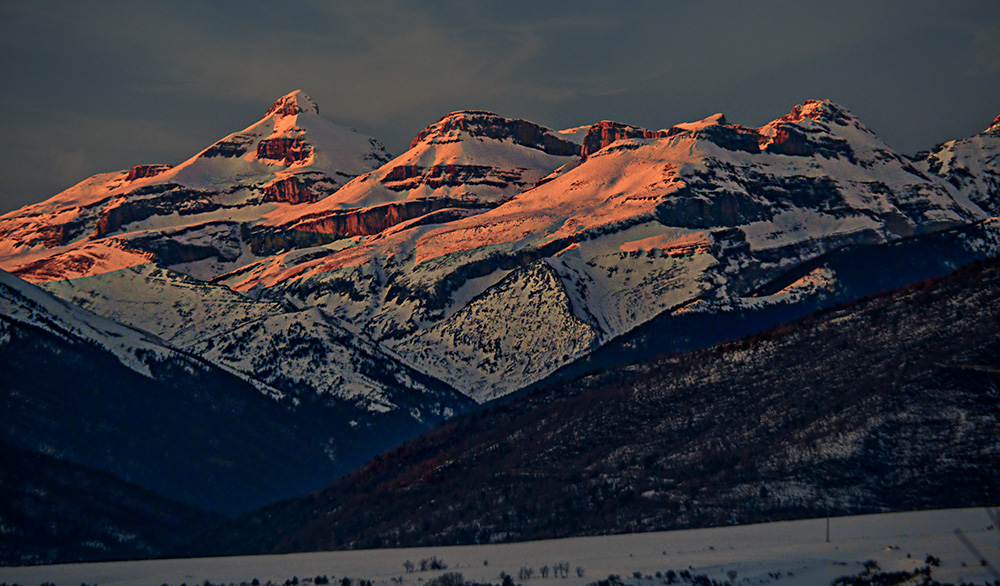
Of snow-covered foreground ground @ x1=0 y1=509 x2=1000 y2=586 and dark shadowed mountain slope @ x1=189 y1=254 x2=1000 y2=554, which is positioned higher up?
dark shadowed mountain slope @ x1=189 y1=254 x2=1000 y2=554

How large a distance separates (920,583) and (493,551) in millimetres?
46053

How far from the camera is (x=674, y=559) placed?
107 metres

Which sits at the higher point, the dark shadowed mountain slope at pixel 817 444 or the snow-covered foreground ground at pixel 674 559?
the dark shadowed mountain slope at pixel 817 444

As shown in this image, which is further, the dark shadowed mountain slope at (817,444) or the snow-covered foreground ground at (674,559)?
the dark shadowed mountain slope at (817,444)

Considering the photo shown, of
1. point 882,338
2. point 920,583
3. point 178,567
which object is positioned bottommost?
point 920,583

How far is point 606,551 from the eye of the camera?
119m

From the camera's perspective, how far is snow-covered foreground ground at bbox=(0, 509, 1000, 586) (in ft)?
322

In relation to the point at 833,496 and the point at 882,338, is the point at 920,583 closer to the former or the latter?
the point at 833,496

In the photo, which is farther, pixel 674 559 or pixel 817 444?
pixel 817 444

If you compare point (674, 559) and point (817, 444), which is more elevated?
point (817, 444)

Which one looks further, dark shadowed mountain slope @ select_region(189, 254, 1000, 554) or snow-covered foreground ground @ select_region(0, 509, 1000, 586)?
dark shadowed mountain slope @ select_region(189, 254, 1000, 554)

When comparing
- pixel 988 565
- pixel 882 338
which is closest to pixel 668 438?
pixel 882 338

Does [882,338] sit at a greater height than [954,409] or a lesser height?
greater

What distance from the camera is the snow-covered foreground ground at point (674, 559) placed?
9819cm
